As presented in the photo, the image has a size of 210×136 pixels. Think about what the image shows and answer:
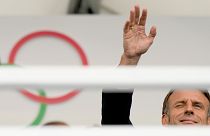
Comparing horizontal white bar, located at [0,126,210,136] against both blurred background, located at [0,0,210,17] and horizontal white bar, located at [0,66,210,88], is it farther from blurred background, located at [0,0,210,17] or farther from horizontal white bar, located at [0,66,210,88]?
blurred background, located at [0,0,210,17]

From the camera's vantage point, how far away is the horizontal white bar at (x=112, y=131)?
375 mm

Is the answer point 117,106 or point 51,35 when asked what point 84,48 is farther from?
point 117,106

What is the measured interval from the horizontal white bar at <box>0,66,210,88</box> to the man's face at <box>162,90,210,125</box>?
2.54ft

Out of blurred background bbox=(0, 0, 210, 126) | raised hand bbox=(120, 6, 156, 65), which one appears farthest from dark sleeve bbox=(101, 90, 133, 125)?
blurred background bbox=(0, 0, 210, 126)

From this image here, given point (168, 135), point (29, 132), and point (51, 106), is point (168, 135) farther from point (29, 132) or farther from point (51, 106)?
point (51, 106)

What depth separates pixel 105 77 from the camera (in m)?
0.38

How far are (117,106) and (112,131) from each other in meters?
0.54

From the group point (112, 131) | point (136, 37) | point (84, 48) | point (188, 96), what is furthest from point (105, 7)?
point (112, 131)

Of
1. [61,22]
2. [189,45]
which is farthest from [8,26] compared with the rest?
[189,45]

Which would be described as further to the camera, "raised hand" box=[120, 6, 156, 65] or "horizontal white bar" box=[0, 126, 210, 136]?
"raised hand" box=[120, 6, 156, 65]

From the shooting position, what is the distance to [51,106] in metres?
2.41

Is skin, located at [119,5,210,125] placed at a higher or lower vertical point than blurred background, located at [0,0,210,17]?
lower

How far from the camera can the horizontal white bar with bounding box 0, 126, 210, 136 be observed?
38 centimetres

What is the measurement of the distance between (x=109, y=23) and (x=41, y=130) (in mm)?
2110
